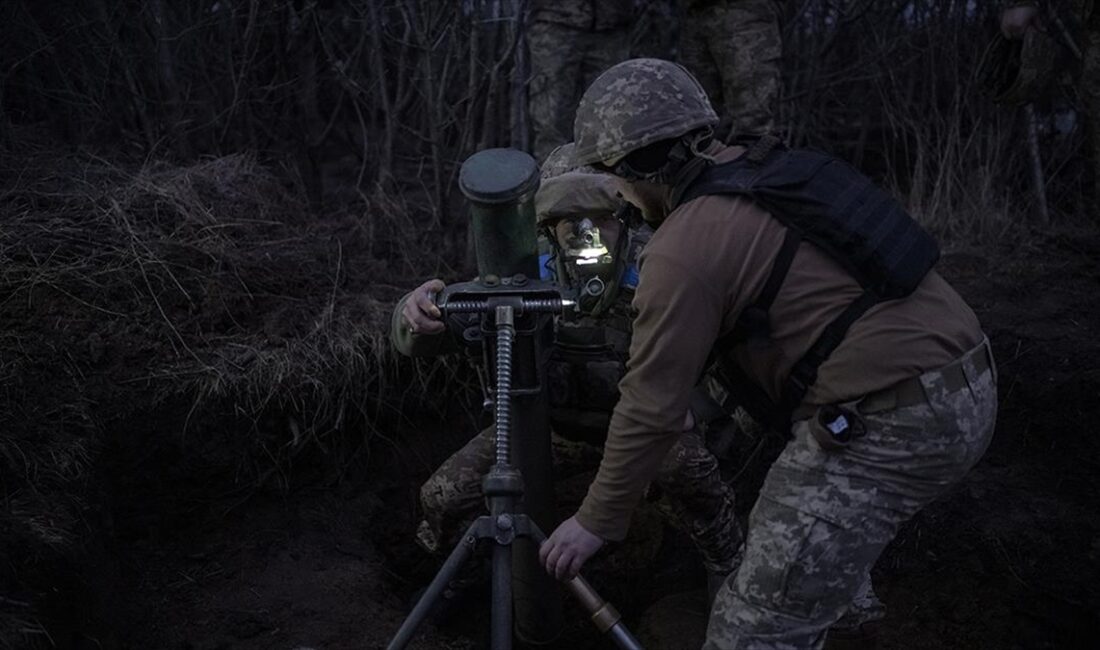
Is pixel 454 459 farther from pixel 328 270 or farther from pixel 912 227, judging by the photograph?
pixel 912 227

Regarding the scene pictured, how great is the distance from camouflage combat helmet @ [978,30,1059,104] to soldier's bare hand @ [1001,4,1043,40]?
3 centimetres

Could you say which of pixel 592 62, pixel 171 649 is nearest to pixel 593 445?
pixel 171 649

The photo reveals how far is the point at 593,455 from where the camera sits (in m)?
3.82

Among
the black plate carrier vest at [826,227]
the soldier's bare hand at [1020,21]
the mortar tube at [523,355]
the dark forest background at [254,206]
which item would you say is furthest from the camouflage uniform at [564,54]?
the black plate carrier vest at [826,227]

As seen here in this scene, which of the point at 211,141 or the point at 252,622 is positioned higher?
the point at 211,141

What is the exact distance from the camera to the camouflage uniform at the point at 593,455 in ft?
10.7

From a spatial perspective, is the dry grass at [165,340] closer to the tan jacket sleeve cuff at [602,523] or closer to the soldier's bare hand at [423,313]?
the soldier's bare hand at [423,313]

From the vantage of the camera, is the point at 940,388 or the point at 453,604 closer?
the point at 940,388

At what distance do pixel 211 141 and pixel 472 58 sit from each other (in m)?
1.50

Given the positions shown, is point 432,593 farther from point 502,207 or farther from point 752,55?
point 752,55

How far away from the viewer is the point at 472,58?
503 centimetres

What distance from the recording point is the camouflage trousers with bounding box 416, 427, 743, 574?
3244mm

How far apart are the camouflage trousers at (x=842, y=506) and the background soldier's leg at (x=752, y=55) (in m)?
2.80

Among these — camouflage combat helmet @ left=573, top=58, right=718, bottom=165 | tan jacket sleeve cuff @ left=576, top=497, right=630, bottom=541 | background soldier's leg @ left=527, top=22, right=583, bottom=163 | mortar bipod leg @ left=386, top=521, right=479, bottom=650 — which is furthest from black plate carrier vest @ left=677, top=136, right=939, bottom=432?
background soldier's leg @ left=527, top=22, right=583, bottom=163
